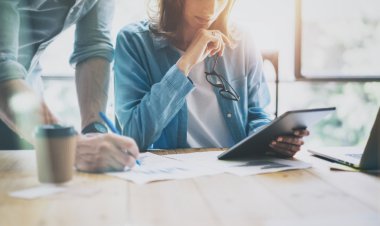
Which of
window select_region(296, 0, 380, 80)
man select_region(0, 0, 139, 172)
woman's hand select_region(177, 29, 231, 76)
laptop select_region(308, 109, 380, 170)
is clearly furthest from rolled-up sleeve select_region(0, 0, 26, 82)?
window select_region(296, 0, 380, 80)

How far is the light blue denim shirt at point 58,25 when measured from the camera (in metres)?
1.37

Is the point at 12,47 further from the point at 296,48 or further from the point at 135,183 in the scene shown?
the point at 296,48

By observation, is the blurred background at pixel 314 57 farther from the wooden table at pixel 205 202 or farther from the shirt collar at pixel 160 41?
the wooden table at pixel 205 202

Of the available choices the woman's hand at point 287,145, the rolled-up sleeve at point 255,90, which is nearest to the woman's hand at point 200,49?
the rolled-up sleeve at point 255,90

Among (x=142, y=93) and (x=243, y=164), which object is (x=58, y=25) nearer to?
(x=142, y=93)

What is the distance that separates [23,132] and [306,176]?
68cm

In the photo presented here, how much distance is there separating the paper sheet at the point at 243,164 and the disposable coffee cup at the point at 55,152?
325mm

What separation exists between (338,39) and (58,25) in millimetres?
2636

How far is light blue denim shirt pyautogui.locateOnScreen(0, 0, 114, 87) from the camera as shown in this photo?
137cm

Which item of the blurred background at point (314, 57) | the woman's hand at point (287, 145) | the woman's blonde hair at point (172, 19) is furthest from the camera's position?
the blurred background at point (314, 57)

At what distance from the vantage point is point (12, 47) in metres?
1.18

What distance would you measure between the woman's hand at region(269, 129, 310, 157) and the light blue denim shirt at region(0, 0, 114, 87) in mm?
678

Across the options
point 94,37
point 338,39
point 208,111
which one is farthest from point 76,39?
point 338,39

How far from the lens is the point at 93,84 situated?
1.48 metres
